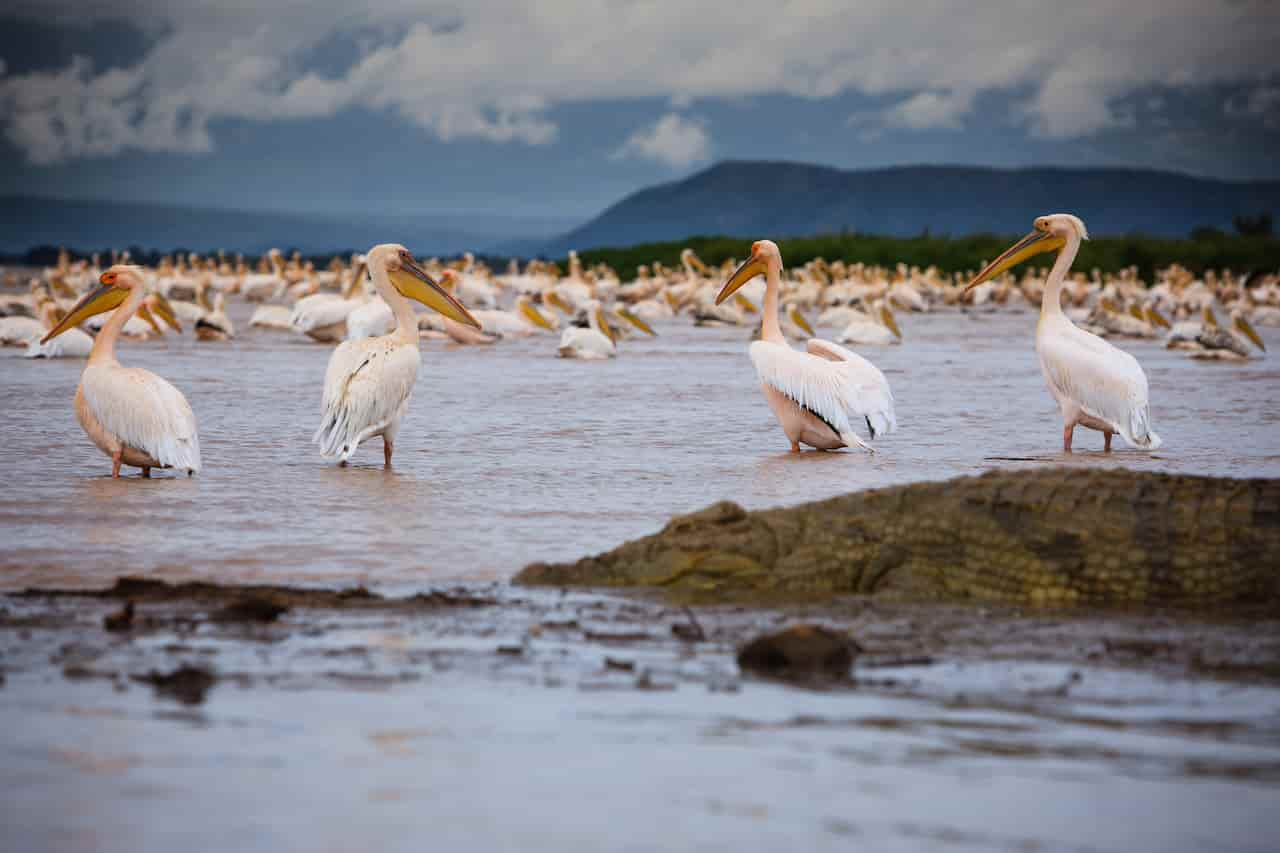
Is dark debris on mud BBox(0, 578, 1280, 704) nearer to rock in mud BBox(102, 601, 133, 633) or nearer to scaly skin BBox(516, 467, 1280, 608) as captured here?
rock in mud BBox(102, 601, 133, 633)

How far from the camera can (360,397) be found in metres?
10.1

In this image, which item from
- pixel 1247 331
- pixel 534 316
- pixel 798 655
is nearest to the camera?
pixel 798 655

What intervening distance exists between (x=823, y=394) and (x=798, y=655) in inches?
241

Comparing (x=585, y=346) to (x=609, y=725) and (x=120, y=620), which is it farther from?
(x=609, y=725)

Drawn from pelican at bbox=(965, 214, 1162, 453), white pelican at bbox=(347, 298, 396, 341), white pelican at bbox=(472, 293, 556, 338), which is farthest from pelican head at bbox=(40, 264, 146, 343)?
white pelican at bbox=(472, 293, 556, 338)

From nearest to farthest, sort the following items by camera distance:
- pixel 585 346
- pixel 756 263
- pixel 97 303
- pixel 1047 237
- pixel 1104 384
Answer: pixel 97 303 → pixel 1104 384 → pixel 1047 237 → pixel 756 263 → pixel 585 346

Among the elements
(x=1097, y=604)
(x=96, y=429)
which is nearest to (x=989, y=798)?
(x=1097, y=604)

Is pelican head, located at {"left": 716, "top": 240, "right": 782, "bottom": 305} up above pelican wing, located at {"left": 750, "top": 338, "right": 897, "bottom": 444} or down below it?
above

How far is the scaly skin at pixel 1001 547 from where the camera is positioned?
227 inches

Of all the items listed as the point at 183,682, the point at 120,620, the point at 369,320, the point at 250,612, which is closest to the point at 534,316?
the point at 369,320

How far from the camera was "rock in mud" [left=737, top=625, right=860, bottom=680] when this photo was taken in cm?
478

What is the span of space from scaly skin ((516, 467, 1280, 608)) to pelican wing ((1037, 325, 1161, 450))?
15.4 ft

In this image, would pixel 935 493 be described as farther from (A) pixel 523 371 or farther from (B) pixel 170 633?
(A) pixel 523 371

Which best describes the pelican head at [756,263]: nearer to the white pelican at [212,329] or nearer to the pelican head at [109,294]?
the pelican head at [109,294]
